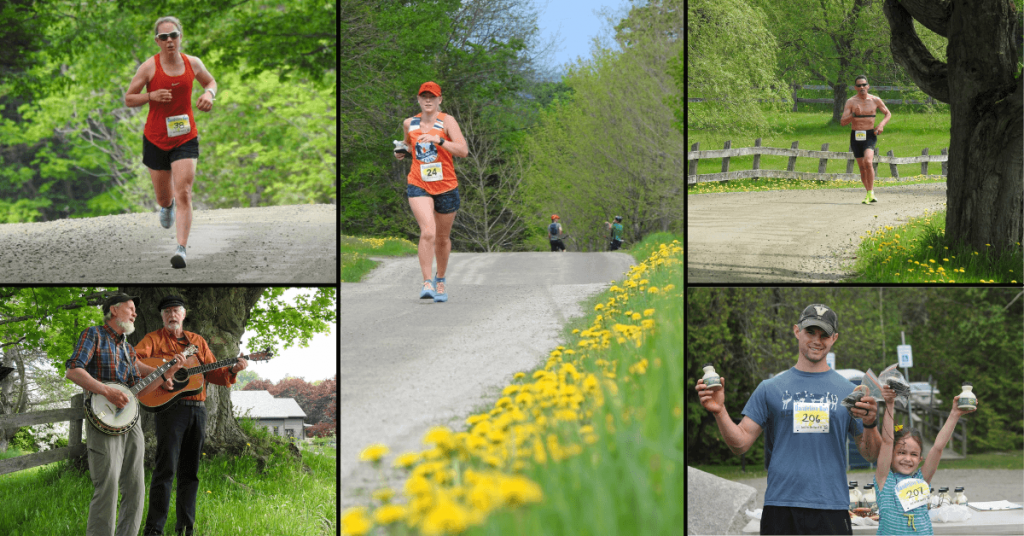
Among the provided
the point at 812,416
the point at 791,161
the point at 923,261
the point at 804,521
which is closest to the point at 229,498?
the point at 804,521

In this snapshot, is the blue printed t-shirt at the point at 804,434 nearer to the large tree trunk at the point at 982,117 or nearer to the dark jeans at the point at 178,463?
the large tree trunk at the point at 982,117

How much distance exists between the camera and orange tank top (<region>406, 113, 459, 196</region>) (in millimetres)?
5668

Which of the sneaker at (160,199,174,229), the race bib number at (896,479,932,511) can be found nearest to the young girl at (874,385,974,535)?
the race bib number at (896,479,932,511)

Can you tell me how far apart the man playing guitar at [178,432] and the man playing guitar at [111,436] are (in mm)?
183

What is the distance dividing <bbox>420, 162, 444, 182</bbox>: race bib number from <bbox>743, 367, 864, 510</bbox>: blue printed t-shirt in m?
2.73

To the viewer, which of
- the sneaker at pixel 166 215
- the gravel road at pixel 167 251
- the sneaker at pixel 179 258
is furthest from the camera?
the gravel road at pixel 167 251

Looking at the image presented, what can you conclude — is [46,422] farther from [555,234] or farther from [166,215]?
[555,234]

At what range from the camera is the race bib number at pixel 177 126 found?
19.4 ft

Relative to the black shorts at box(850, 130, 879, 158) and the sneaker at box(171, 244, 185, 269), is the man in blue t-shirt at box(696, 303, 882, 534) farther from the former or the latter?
the sneaker at box(171, 244, 185, 269)

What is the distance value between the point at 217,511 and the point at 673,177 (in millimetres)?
4880

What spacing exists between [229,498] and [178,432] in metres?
1.26

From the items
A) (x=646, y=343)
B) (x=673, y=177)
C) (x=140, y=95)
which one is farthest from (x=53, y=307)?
(x=673, y=177)

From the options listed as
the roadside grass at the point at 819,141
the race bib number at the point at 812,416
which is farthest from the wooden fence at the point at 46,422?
the roadside grass at the point at 819,141

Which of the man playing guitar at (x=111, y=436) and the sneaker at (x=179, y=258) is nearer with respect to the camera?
the man playing guitar at (x=111, y=436)
